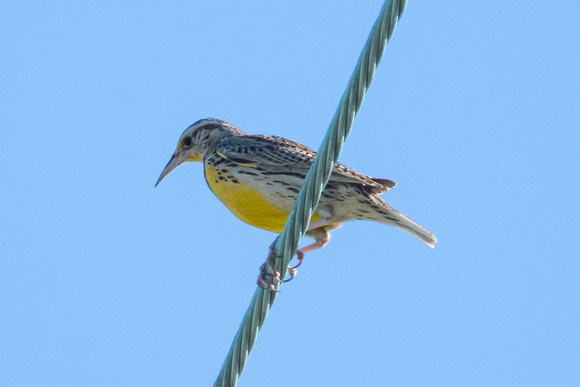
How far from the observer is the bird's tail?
5820 millimetres

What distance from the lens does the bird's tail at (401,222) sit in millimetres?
5820

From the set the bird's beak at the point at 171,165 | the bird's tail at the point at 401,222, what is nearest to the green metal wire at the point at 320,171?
the bird's tail at the point at 401,222

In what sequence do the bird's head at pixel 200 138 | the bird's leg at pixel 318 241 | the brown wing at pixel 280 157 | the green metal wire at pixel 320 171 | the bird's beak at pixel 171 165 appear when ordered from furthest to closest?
1. the bird's beak at pixel 171 165
2. the bird's head at pixel 200 138
3. the bird's leg at pixel 318 241
4. the brown wing at pixel 280 157
5. the green metal wire at pixel 320 171

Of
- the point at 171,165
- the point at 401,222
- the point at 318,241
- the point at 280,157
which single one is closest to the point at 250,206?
the point at 280,157

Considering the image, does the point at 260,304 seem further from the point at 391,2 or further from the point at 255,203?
the point at 255,203

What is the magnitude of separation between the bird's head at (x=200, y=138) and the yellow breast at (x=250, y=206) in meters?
1.04

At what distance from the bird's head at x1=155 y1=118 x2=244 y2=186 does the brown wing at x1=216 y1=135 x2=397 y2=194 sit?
0.51 metres

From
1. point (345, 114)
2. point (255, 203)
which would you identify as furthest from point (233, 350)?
point (255, 203)

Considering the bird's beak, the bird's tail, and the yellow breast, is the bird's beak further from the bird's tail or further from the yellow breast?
the bird's tail

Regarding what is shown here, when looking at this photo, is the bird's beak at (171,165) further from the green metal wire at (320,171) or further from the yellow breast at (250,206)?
the green metal wire at (320,171)

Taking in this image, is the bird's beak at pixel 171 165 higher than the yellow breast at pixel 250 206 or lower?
higher

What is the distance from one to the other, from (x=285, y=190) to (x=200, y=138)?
1783 mm

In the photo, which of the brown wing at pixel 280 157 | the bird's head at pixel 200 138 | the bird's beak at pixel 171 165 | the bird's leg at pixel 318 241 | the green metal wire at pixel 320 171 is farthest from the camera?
the bird's beak at pixel 171 165

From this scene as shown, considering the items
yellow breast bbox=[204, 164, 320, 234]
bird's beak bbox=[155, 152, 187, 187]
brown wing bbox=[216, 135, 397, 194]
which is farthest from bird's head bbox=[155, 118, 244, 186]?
yellow breast bbox=[204, 164, 320, 234]
